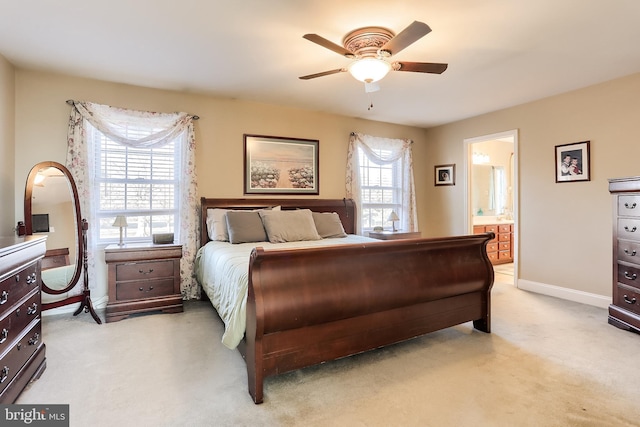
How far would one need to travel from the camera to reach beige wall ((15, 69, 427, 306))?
129 inches

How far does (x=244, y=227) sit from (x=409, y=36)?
98.7 inches

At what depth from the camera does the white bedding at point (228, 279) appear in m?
2.04

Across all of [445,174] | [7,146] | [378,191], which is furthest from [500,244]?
[7,146]

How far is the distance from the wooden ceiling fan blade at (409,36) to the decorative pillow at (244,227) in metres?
2.28

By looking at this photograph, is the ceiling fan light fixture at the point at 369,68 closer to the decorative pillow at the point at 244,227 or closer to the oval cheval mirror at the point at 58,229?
the decorative pillow at the point at 244,227

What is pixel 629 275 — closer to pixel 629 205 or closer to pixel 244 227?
pixel 629 205

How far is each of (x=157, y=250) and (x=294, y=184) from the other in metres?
1.99

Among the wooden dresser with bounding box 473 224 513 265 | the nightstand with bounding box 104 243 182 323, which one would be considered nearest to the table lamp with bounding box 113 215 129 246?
the nightstand with bounding box 104 243 182 323

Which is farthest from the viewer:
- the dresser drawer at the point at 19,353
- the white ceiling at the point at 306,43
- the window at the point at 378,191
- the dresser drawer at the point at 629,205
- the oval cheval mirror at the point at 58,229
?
the window at the point at 378,191

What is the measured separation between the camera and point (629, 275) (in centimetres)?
294

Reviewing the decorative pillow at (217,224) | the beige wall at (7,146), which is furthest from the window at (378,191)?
the beige wall at (7,146)

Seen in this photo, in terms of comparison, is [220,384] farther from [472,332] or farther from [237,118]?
[237,118]

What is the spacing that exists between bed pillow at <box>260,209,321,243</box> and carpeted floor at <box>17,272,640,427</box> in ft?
3.91

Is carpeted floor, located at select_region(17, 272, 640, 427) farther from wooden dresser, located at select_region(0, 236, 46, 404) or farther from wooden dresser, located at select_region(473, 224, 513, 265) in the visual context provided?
wooden dresser, located at select_region(473, 224, 513, 265)
